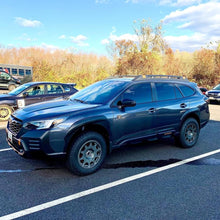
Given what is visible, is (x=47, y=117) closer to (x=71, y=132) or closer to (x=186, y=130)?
(x=71, y=132)

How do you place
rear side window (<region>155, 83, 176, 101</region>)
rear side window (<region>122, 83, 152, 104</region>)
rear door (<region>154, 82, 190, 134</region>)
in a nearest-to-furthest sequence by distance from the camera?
rear side window (<region>122, 83, 152, 104</region>) → rear door (<region>154, 82, 190, 134</region>) → rear side window (<region>155, 83, 176, 101</region>)

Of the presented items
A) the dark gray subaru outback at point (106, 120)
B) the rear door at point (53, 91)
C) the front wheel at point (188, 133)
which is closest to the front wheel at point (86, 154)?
the dark gray subaru outback at point (106, 120)

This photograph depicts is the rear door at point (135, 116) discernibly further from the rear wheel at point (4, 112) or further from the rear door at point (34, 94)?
the rear wheel at point (4, 112)

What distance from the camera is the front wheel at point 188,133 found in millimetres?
5023

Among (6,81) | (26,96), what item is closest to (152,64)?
(6,81)

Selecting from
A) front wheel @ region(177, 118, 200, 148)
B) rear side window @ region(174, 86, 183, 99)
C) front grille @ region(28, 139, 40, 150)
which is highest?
rear side window @ region(174, 86, 183, 99)

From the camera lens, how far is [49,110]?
3.64m

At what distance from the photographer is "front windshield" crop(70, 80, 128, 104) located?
13.5 feet

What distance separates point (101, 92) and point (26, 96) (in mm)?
4389

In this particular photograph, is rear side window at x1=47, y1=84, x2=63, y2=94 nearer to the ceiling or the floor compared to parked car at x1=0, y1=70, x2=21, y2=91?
nearer to the floor

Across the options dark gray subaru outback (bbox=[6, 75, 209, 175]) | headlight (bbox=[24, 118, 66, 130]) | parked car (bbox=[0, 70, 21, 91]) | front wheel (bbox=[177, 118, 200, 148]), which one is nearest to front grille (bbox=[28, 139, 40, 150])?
dark gray subaru outback (bbox=[6, 75, 209, 175])

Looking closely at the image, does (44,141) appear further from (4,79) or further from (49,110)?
(4,79)

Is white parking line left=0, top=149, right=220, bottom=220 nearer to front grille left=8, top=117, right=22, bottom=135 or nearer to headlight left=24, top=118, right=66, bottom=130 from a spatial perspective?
headlight left=24, top=118, right=66, bottom=130

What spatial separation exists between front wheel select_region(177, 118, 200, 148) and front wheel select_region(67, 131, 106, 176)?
2164 millimetres
